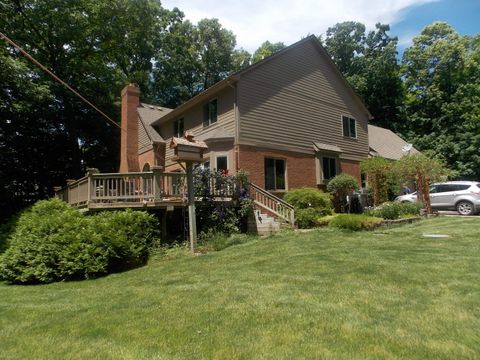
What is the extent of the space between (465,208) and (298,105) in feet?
31.5

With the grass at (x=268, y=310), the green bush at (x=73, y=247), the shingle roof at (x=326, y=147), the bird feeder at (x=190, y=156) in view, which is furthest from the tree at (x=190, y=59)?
the grass at (x=268, y=310)

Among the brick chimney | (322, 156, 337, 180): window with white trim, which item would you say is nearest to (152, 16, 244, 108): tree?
the brick chimney

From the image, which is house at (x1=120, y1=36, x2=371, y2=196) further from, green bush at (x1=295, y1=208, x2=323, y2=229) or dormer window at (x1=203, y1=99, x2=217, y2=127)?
green bush at (x1=295, y1=208, x2=323, y2=229)

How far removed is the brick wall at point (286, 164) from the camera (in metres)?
17.4

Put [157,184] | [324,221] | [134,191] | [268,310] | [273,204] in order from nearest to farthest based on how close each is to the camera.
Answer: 1. [268,310]
2. [157,184]
3. [134,191]
4. [324,221]
5. [273,204]

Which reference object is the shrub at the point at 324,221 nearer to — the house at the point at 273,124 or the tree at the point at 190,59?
the house at the point at 273,124

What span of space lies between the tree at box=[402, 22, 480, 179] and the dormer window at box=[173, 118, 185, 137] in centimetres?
2325

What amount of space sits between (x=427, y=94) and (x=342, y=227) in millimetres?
30270

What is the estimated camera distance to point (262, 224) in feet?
47.5

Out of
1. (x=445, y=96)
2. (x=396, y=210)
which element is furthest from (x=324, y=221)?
(x=445, y=96)

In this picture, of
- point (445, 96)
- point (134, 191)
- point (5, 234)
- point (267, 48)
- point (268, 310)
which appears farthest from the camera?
point (267, 48)

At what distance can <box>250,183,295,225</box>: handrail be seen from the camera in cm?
1491

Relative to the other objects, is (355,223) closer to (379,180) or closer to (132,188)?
(132,188)

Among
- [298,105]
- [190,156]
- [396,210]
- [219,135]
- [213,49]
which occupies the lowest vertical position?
[396,210]
